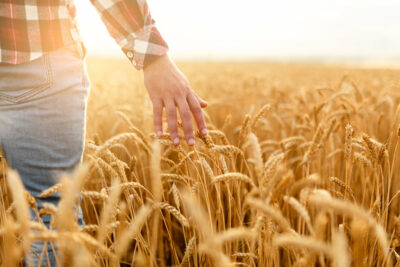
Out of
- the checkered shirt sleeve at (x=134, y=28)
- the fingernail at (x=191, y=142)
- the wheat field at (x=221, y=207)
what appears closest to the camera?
the wheat field at (x=221, y=207)

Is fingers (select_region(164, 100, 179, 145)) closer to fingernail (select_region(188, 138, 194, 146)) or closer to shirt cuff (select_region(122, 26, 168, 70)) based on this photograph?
fingernail (select_region(188, 138, 194, 146))

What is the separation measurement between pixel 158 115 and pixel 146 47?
9.9 inches

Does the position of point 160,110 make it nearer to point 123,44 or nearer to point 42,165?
point 123,44

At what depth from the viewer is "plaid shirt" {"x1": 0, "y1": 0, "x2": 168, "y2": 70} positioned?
1.10 m

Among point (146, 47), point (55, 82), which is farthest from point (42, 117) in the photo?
point (146, 47)

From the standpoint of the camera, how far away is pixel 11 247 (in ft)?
1.81

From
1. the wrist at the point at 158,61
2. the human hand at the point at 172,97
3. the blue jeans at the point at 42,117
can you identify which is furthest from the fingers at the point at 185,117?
the blue jeans at the point at 42,117

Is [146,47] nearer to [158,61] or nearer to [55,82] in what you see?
[158,61]

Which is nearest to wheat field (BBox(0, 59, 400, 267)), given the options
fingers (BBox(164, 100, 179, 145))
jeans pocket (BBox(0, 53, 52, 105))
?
fingers (BBox(164, 100, 179, 145))

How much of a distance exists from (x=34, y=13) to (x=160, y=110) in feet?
1.75

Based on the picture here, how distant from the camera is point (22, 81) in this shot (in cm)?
112

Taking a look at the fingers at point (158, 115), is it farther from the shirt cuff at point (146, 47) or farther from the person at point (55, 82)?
the shirt cuff at point (146, 47)

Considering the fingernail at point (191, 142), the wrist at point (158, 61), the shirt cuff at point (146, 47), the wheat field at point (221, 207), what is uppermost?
the shirt cuff at point (146, 47)

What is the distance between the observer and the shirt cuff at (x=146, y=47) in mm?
1194
